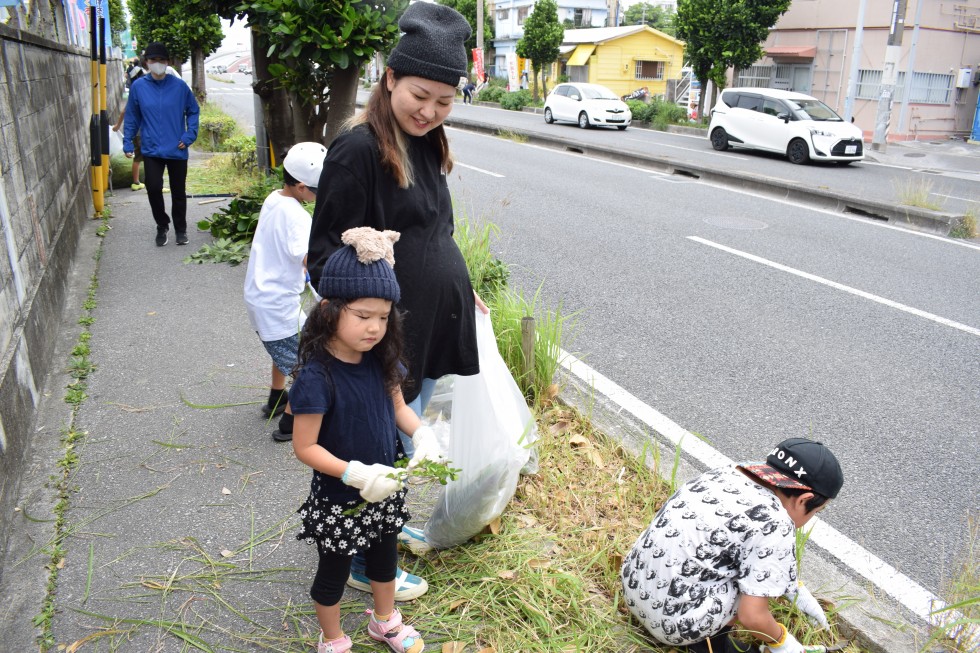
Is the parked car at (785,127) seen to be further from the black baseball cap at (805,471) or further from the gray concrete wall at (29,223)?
the black baseball cap at (805,471)

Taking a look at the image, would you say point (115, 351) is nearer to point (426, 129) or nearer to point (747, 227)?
point (426, 129)

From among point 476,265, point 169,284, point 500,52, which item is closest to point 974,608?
point 476,265

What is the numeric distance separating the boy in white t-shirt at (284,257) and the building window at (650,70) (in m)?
42.8

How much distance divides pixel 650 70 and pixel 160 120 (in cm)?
4047

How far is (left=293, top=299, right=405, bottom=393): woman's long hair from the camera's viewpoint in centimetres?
199

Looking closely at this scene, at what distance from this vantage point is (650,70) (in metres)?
43.2

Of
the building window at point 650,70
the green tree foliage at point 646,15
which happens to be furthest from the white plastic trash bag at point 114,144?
the green tree foliage at point 646,15

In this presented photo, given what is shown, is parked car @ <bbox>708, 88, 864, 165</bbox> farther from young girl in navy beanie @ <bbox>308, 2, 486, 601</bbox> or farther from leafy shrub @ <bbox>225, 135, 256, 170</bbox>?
young girl in navy beanie @ <bbox>308, 2, 486, 601</bbox>

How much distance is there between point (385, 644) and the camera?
2.39 meters

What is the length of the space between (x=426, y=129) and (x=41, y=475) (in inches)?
96.1

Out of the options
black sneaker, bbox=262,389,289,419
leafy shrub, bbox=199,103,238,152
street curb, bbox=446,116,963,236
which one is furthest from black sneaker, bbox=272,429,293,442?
leafy shrub, bbox=199,103,238,152

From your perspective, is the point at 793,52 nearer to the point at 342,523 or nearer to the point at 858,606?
the point at 858,606

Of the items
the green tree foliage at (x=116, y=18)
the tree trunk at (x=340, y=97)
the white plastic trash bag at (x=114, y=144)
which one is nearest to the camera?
the tree trunk at (x=340, y=97)

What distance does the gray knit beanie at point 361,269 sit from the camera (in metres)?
1.93
